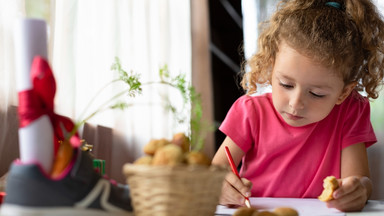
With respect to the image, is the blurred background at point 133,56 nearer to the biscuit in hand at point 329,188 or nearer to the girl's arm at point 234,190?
the girl's arm at point 234,190

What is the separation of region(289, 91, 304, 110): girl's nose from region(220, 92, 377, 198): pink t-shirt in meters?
0.31

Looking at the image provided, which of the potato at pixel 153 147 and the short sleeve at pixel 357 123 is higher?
the potato at pixel 153 147

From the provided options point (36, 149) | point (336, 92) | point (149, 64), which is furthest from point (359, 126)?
point (36, 149)

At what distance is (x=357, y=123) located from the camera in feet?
4.93

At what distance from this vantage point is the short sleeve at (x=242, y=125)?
1.51 m

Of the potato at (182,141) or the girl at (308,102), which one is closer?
the potato at (182,141)

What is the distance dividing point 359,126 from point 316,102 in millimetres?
344

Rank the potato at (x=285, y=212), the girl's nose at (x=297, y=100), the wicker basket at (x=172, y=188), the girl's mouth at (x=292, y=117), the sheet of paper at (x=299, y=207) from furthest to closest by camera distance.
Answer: the girl's mouth at (x=292, y=117)
the girl's nose at (x=297, y=100)
the sheet of paper at (x=299, y=207)
the potato at (x=285, y=212)
the wicker basket at (x=172, y=188)

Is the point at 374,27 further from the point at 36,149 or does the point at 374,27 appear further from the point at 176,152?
the point at 36,149

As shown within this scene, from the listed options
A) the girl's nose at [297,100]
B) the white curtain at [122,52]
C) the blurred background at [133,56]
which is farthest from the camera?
the white curtain at [122,52]

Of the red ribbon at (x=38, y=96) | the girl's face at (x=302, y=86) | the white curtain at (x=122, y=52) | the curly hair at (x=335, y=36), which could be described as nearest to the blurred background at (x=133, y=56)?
the white curtain at (x=122, y=52)

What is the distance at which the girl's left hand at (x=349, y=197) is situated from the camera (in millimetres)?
958

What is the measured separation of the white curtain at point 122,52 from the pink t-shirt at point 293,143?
0.34 metres

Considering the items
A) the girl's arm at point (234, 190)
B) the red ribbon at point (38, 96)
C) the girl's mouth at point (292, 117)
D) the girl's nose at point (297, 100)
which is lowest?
the girl's arm at point (234, 190)
